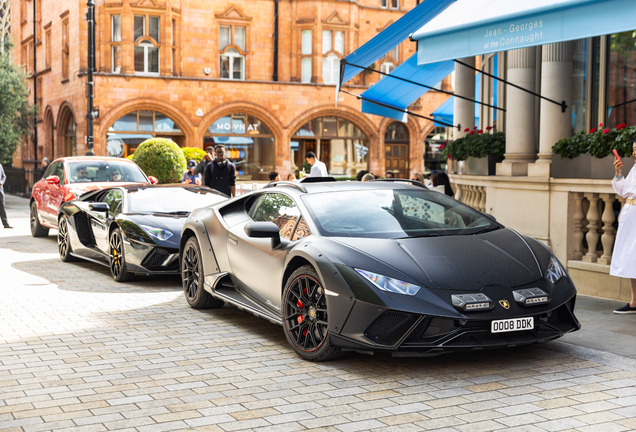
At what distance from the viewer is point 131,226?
9734 millimetres

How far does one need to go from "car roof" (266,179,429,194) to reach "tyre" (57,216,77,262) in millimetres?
5834

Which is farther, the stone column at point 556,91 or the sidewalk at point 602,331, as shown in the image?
the stone column at point 556,91

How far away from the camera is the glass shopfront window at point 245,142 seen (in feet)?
114

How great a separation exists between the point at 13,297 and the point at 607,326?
21.7 ft

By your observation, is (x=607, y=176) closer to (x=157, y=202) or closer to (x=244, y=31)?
(x=157, y=202)

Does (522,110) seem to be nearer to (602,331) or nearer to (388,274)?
(602,331)

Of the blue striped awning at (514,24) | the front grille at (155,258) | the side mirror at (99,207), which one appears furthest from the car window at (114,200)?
the blue striped awning at (514,24)

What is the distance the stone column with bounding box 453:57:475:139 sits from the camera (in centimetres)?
Result: 1479

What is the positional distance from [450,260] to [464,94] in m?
10.0

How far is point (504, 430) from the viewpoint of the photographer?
418cm

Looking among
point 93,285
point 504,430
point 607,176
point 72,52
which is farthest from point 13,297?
point 72,52

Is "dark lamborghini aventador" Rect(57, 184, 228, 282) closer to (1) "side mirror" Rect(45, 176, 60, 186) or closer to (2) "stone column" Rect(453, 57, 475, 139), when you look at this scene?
(1) "side mirror" Rect(45, 176, 60, 186)

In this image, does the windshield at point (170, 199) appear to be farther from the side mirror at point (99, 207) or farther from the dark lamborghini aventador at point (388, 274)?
the dark lamborghini aventador at point (388, 274)

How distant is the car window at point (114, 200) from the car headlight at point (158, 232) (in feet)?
3.16
